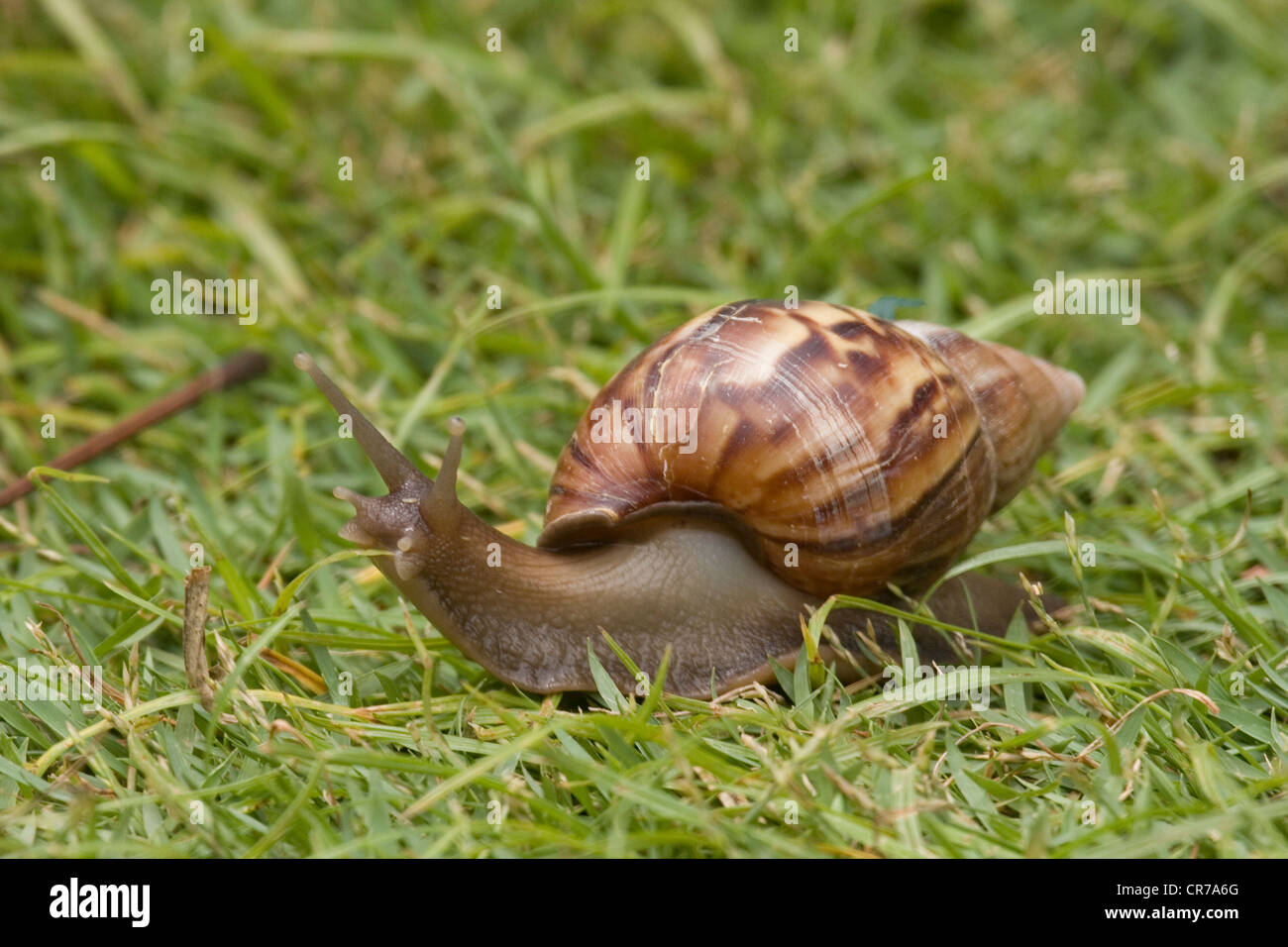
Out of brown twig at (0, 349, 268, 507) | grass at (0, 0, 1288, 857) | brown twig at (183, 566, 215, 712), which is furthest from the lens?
brown twig at (0, 349, 268, 507)

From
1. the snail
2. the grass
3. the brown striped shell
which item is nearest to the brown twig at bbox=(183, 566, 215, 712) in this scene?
the grass

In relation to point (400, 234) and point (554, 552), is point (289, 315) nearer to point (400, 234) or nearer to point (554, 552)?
point (400, 234)

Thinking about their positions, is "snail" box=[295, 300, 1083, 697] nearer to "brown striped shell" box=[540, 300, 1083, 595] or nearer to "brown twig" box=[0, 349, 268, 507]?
"brown striped shell" box=[540, 300, 1083, 595]

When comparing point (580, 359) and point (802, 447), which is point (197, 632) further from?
point (580, 359)

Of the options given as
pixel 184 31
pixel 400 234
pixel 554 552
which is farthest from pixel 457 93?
pixel 554 552

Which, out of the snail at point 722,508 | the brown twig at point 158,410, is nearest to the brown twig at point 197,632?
the snail at point 722,508
